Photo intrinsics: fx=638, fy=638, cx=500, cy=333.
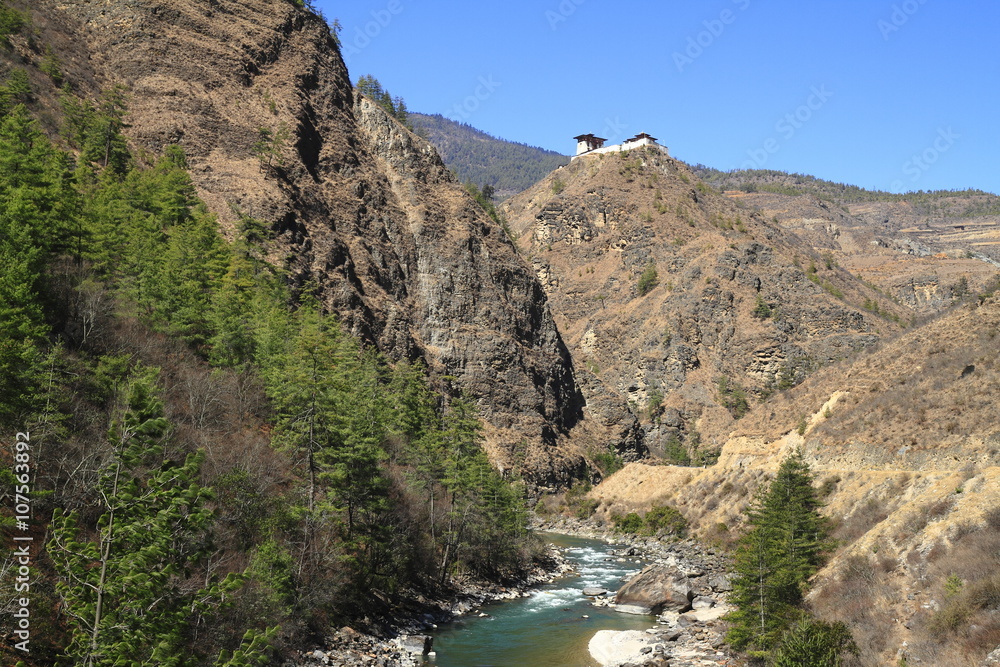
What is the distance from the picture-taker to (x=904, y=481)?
33.3 meters

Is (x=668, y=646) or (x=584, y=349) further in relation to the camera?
(x=584, y=349)

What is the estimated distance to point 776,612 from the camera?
25312 millimetres

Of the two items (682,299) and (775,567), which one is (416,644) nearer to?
(775,567)

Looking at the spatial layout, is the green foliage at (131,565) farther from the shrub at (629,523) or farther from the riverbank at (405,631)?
the shrub at (629,523)

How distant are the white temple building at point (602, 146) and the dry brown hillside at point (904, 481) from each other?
109697 mm

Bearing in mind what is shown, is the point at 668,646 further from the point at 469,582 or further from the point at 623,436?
the point at 623,436

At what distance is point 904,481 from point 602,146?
150 m

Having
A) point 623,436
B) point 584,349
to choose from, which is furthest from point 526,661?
point 584,349

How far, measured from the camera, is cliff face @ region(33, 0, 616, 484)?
6669 cm

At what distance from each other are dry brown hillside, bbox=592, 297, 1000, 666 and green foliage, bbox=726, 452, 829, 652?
117 centimetres

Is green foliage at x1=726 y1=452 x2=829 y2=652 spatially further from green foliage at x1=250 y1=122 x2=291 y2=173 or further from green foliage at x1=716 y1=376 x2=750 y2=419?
green foliage at x1=716 y1=376 x2=750 y2=419

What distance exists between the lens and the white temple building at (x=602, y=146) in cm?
15748

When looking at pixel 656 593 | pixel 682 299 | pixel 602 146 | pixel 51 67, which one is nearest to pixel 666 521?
pixel 656 593

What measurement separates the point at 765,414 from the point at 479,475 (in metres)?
32.5
